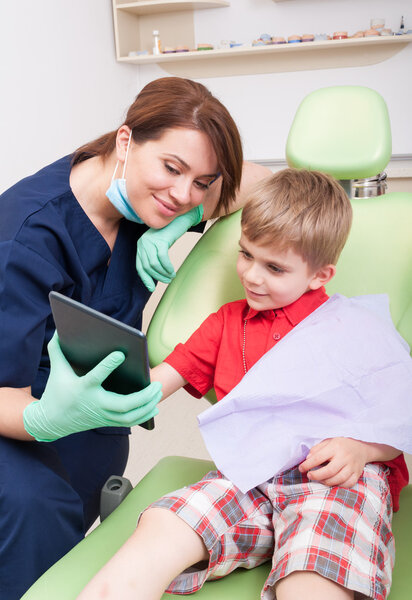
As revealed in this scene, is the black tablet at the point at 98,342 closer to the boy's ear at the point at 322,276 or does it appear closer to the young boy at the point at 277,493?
the young boy at the point at 277,493

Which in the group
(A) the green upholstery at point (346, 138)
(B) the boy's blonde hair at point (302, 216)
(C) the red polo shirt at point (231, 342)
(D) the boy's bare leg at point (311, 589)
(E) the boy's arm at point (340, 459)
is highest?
(A) the green upholstery at point (346, 138)

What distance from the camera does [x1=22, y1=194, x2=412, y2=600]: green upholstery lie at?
89cm

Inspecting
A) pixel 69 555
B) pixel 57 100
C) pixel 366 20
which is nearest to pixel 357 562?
pixel 69 555

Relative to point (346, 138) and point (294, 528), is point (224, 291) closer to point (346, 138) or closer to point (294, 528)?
point (346, 138)

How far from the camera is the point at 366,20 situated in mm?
3533

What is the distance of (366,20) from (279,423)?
10.9 ft

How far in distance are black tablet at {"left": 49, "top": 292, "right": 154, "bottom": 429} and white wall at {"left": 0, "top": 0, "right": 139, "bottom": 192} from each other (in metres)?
2.05

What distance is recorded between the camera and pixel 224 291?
1.17 m

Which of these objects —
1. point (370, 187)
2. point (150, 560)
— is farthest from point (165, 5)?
point (150, 560)

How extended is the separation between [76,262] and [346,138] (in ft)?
1.91

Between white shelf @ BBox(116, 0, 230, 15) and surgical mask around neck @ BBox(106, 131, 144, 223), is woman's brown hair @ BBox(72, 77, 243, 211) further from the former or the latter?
white shelf @ BBox(116, 0, 230, 15)

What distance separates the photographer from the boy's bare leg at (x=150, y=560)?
735 mm

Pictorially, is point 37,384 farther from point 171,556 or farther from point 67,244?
point 171,556

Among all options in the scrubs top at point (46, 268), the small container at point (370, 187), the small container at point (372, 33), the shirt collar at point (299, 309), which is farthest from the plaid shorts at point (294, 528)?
the small container at point (372, 33)
